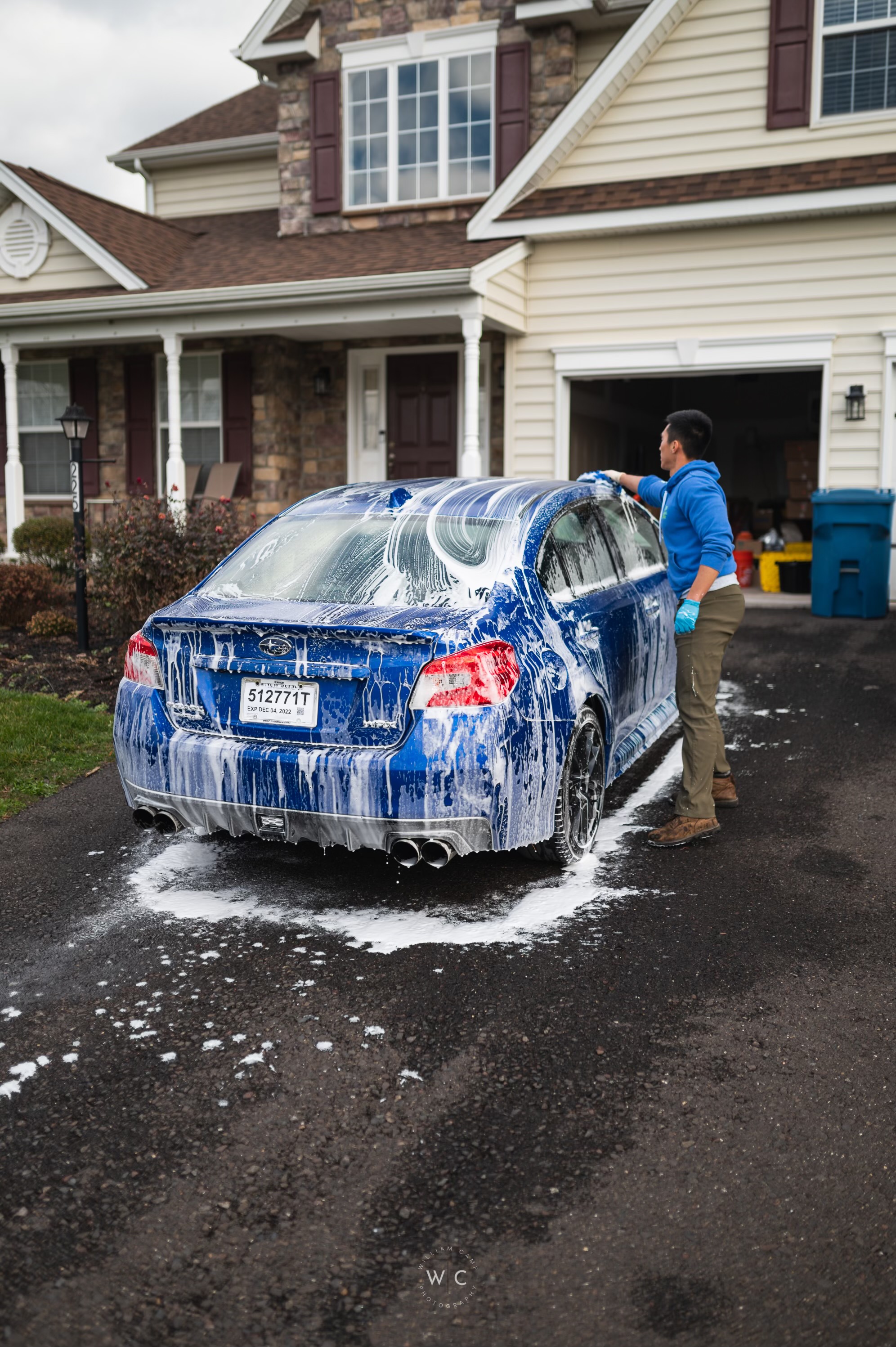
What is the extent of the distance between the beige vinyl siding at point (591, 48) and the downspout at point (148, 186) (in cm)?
757

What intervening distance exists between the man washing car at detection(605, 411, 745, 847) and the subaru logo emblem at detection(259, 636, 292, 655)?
71.5 inches

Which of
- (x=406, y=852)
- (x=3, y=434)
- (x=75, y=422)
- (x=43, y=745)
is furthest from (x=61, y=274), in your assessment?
(x=406, y=852)

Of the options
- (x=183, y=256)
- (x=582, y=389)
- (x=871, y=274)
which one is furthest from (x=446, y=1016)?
(x=183, y=256)

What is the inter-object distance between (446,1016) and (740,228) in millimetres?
11052

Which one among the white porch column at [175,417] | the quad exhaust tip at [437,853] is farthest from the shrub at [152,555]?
the quad exhaust tip at [437,853]

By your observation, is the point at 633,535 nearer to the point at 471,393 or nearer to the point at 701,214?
the point at 471,393

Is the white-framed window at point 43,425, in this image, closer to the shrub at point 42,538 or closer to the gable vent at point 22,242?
the gable vent at point 22,242

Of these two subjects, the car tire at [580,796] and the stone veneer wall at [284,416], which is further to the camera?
the stone veneer wall at [284,416]

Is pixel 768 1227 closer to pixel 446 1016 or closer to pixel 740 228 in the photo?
pixel 446 1016

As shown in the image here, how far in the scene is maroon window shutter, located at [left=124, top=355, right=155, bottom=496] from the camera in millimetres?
16859

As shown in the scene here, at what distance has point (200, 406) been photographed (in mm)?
16516

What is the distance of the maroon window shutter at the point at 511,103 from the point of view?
1488 cm

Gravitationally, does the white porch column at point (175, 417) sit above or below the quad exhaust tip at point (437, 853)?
above

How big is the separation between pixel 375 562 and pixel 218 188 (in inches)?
639
